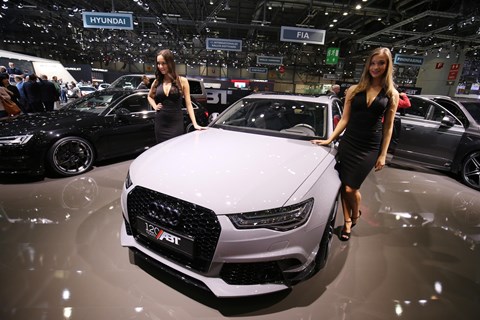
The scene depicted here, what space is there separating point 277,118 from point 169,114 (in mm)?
1204

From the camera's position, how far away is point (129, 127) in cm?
417

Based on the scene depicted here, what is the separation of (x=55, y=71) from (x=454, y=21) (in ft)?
68.6

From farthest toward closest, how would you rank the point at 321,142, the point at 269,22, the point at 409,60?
the point at 409,60, the point at 269,22, the point at 321,142

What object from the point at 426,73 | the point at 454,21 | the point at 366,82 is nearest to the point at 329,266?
the point at 366,82

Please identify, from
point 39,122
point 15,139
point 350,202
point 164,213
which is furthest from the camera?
point 39,122

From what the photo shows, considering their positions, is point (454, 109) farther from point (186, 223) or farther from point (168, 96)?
point (186, 223)

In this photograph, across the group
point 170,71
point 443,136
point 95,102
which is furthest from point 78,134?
point 443,136

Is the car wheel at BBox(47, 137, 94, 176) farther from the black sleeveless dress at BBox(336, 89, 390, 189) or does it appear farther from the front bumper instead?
the black sleeveless dress at BBox(336, 89, 390, 189)

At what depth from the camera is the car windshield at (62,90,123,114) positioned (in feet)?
13.5

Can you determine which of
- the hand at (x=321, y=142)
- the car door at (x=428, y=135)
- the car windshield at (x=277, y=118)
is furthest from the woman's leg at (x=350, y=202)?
the car door at (x=428, y=135)

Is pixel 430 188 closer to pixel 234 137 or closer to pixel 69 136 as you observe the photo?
pixel 234 137

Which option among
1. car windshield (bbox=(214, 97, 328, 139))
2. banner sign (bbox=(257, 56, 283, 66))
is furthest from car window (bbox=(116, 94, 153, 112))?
banner sign (bbox=(257, 56, 283, 66))

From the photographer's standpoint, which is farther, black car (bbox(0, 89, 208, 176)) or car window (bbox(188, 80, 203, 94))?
car window (bbox(188, 80, 203, 94))

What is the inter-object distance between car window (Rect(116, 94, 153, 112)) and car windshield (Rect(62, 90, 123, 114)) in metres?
0.16
